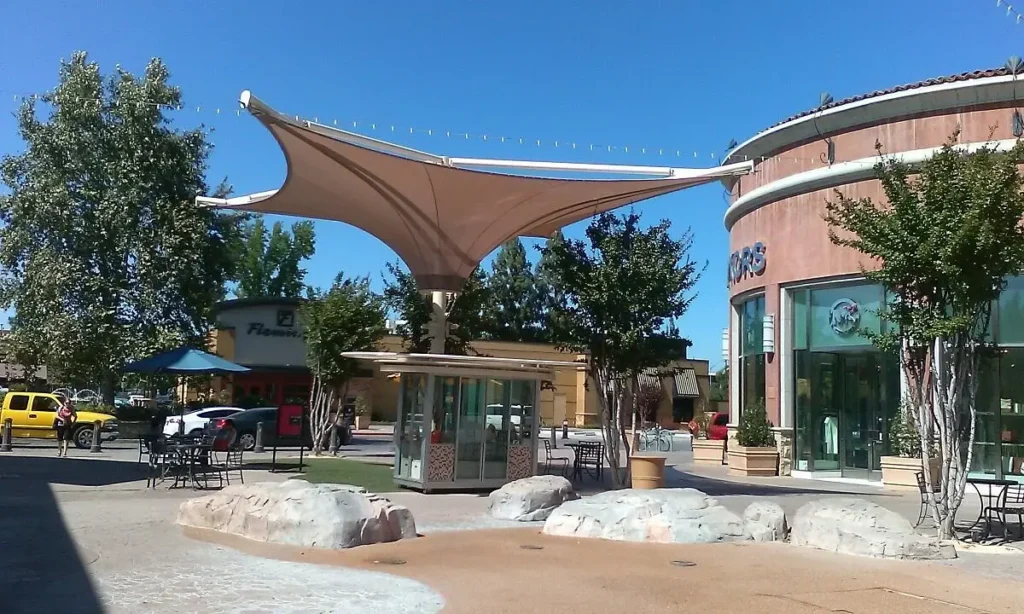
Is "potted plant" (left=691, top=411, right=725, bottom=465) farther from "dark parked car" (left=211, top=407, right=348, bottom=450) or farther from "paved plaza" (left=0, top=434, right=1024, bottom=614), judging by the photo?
"paved plaza" (left=0, top=434, right=1024, bottom=614)

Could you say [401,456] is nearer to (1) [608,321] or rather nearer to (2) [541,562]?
(1) [608,321]

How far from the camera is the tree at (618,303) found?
56.4 feet

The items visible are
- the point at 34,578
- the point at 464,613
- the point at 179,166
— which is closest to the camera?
the point at 464,613

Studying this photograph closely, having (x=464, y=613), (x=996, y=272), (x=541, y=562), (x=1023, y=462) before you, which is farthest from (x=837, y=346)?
(x=464, y=613)

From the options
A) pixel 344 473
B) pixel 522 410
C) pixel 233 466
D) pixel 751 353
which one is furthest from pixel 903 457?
pixel 233 466

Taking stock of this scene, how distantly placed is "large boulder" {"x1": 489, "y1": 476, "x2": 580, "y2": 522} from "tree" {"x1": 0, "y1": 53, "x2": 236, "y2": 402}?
21.5 metres

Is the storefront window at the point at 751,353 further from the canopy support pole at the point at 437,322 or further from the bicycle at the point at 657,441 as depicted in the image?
the canopy support pole at the point at 437,322

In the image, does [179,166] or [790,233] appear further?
[179,166]

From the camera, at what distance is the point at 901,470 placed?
1891cm

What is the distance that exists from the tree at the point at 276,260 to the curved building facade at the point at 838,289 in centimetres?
4780

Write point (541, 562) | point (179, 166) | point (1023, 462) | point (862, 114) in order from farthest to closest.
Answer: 1. point (179, 166)
2. point (862, 114)
3. point (1023, 462)
4. point (541, 562)

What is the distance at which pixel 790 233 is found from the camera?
22141 millimetres

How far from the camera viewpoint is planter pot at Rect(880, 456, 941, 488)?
18.7 meters

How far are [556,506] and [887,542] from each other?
4443mm
